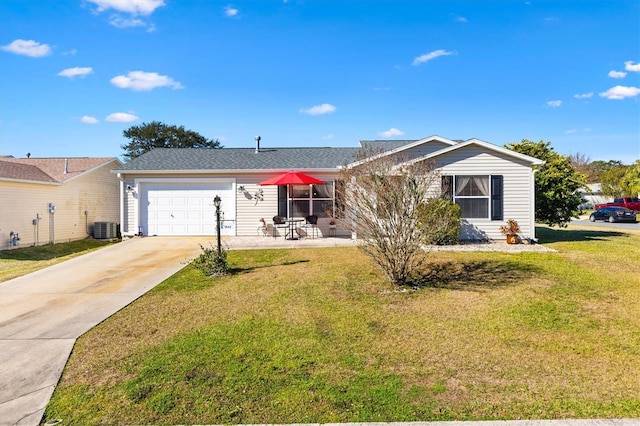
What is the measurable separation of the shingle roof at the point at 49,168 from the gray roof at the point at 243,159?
4.02m

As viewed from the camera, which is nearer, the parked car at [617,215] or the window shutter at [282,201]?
the window shutter at [282,201]

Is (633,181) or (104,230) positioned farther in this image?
(633,181)

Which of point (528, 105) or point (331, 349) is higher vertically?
point (528, 105)

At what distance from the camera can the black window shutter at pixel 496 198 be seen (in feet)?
41.4

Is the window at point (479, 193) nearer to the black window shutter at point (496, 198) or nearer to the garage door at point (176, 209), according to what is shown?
the black window shutter at point (496, 198)

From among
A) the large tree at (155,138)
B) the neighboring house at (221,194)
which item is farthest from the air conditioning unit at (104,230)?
the large tree at (155,138)

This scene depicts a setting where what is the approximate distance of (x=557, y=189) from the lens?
583 inches

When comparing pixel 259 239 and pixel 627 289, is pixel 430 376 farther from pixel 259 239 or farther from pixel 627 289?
pixel 259 239

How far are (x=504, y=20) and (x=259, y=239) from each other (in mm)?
12293

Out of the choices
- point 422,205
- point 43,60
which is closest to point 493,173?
point 422,205

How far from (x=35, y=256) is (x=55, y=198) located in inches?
159

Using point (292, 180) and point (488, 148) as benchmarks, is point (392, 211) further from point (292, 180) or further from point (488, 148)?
point (488, 148)

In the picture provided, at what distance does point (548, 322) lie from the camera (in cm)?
523

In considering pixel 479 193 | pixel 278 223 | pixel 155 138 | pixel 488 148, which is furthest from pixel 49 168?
pixel 155 138
